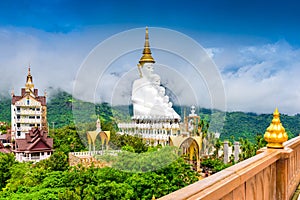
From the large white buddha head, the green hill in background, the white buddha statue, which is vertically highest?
the large white buddha head

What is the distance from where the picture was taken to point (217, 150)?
1365 cm

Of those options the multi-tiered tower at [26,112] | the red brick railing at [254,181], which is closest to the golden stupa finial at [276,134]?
the red brick railing at [254,181]

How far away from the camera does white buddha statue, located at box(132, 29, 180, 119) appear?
12523 millimetres

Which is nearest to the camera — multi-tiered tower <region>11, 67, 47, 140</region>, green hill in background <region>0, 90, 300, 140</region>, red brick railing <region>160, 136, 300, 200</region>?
red brick railing <region>160, 136, 300, 200</region>

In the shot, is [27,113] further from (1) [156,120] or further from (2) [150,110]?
(1) [156,120]

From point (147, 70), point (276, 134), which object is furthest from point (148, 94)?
point (276, 134)

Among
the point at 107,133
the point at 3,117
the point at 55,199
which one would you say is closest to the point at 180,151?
the point at 107,133

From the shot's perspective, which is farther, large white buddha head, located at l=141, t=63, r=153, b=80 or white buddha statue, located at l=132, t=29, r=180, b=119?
large white buddha head, located at l=141, t=63, r=153, b=80

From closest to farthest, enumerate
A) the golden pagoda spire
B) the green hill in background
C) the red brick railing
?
1. the red brick railing
2. the green hill in background
3. the golden pagoda spire

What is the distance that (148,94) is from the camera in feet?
42.9

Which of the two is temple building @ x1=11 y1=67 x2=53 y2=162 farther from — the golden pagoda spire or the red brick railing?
the red brick railing

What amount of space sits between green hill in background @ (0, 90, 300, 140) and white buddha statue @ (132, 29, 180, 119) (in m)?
0.43

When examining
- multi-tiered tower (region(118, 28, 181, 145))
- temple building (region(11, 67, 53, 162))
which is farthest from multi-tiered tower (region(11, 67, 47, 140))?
multi-tiered tower (region(118, 28, 181, 145))

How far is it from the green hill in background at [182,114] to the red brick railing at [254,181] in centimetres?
777
